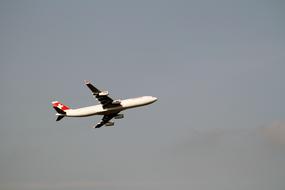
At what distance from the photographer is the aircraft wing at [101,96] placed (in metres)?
157

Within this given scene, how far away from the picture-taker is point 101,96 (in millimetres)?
157875

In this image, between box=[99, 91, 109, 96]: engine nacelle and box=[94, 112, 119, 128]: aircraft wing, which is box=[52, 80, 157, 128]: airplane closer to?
box=[99, 91, 109, 96]: engine nacelle

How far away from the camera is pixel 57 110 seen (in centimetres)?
16512

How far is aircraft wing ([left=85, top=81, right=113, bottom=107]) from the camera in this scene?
6176 inches

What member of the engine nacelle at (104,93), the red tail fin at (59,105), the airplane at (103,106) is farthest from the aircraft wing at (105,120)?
the engine nacelle at (104,93)

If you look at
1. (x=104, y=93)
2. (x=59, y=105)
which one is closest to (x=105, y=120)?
(x=59, y=105)

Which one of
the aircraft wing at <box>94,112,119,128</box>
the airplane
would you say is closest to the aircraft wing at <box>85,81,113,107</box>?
the airplane

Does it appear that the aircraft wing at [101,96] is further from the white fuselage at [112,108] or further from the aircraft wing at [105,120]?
the aircraft wing at [105,120]

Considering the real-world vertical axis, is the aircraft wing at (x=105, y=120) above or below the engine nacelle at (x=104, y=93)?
below

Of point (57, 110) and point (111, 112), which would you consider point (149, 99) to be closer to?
point (111, 112)

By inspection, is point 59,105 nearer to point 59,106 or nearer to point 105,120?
point 59,106

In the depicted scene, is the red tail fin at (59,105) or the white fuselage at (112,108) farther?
the red tail fin at (59,105)

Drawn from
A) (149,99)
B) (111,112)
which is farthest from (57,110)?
(149,99)

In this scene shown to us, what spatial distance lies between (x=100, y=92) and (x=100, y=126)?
18735 mm
